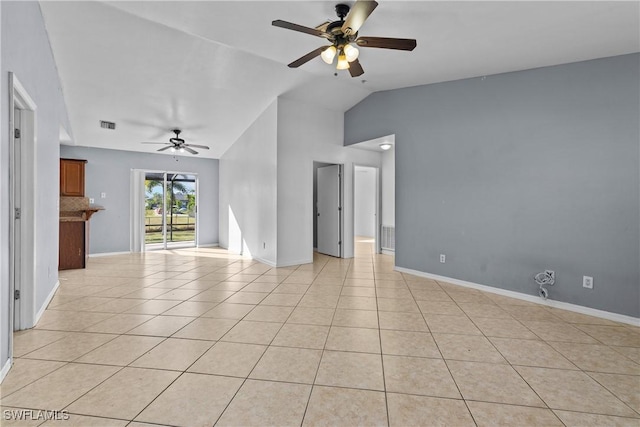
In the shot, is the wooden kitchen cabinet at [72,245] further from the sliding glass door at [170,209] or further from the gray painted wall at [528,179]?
the gray painted wall at [528,179]

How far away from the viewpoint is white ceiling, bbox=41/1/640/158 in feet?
9.27

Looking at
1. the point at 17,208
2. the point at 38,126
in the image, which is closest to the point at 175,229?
the point at 38,126

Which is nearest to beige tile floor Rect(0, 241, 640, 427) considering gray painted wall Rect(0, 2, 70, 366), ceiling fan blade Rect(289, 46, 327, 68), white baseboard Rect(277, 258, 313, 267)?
gray painted wall Rect(0, 2, 70, 366)

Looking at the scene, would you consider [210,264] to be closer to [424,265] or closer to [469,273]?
[424,265]

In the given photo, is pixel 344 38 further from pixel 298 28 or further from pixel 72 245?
pixel 72 245

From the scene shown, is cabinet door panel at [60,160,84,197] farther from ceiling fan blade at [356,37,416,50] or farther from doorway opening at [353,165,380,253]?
doorway opening at [353,165,380,253]

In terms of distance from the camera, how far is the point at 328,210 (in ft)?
22.1

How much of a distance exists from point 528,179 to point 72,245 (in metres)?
7.39

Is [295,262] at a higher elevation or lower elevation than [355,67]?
lower

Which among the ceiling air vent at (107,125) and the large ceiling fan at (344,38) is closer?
the large ceiling fan at (344,38)

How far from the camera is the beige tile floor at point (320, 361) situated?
1.72 metres

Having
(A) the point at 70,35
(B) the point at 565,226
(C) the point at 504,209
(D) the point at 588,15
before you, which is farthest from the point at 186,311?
(D) the point at 588,15

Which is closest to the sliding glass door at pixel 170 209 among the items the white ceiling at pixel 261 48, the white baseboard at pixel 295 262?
the white ceiling at pixel 261 48

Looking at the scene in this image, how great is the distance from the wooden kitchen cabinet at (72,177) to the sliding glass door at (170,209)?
1652 millimetres
